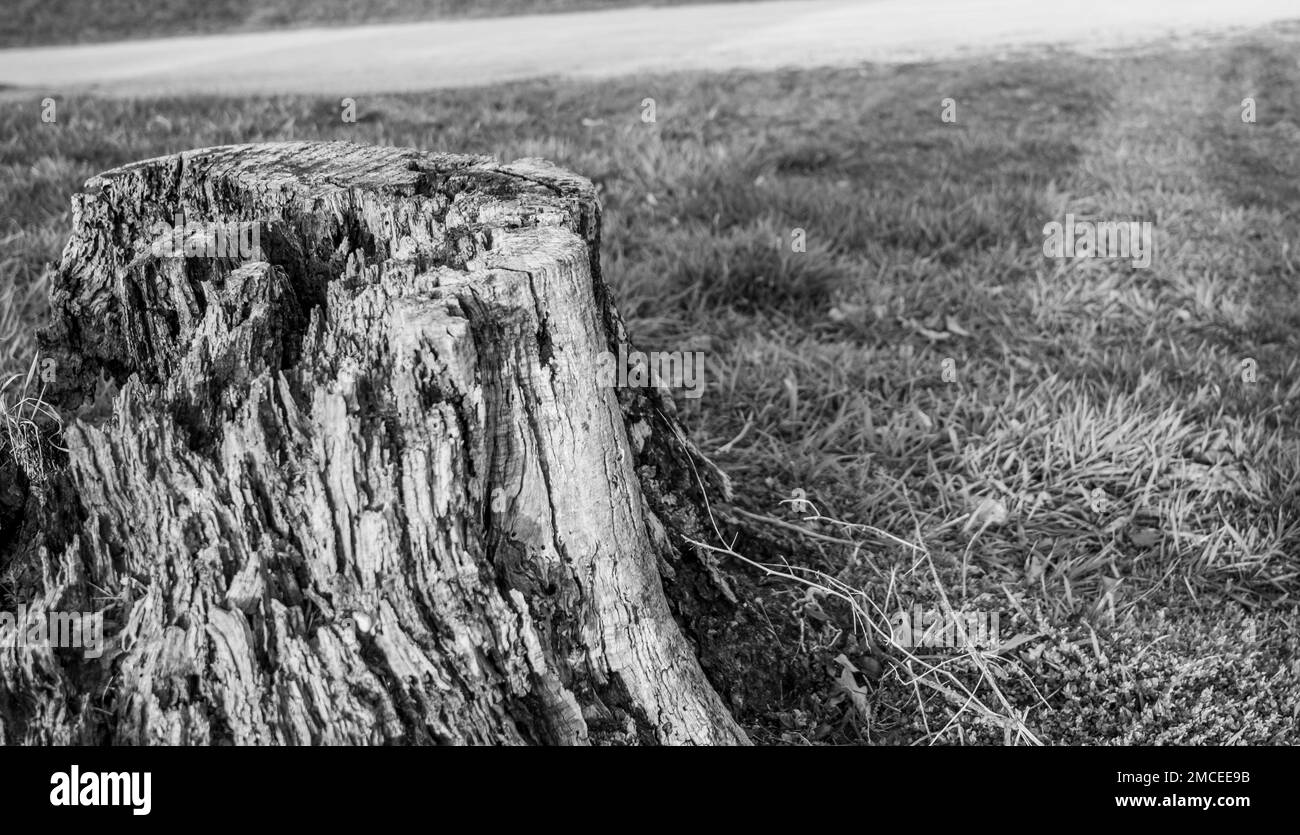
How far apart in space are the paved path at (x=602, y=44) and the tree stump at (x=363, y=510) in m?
5.53

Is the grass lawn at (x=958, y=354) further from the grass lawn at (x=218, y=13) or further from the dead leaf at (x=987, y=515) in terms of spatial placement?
the grass lawn at (x=218, y=13)

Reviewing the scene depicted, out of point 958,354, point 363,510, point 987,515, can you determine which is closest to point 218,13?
point 958,354

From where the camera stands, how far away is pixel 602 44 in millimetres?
9352

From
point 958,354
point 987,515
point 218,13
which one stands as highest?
point 218,13

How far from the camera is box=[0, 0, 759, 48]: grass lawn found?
442 inches

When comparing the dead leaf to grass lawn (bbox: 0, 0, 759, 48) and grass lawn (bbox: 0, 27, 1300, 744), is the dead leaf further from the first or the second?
grass lawn (bbox: 0, 0, 759, 48)

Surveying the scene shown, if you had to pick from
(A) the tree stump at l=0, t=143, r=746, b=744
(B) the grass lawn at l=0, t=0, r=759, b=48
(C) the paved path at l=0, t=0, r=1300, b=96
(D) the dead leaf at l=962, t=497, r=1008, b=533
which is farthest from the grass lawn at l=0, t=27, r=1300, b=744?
(B) the grass lawn at l=0, t=0, r=759, b=48

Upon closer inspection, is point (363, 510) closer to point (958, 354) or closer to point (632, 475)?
point (632, 475)

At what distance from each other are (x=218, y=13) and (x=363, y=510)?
1223 cm

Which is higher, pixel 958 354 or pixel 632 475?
pixel 632 475

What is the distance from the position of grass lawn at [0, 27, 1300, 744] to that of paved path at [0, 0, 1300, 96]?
4.87ft

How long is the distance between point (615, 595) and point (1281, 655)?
1959 millimetres

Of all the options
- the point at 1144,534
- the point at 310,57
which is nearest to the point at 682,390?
the point at 1144,534

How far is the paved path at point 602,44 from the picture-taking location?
26.3 ft
